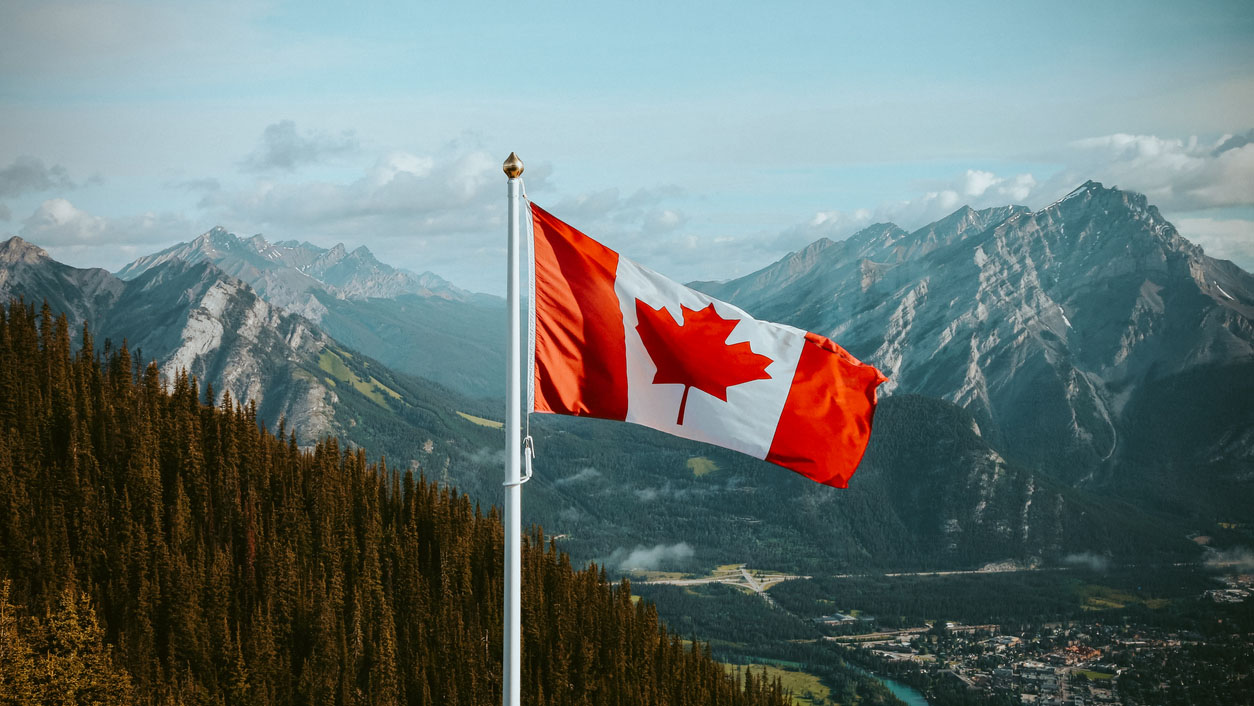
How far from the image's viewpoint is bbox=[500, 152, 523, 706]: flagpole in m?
19.0

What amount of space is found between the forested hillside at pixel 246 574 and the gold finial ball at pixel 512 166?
387 ft

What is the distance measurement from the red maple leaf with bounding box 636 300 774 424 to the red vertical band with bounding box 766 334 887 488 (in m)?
1.11

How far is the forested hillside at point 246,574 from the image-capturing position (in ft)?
436

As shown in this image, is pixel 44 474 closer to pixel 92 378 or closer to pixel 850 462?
pixel 92 378

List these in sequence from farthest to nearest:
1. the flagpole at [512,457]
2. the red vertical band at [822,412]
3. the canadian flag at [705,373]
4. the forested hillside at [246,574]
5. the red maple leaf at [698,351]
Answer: the forested hillside at [246,574], the red vertical band at [822,412], the red maple leaf at [698,351], the canadian flag at [705,373], the flagpole at [512,457]

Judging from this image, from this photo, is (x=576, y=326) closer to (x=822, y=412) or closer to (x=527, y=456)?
(x=527, y=456)

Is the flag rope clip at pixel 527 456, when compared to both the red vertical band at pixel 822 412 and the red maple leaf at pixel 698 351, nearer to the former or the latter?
the red maple leaf at pixel 698 351

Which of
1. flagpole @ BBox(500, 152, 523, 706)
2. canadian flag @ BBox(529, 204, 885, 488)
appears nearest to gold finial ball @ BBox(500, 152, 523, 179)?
flagpole @ BBox(500, 152, 523, 706)

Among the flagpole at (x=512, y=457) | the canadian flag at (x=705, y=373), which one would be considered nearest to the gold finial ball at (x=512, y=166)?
the flagpole at (x=512, y=457)

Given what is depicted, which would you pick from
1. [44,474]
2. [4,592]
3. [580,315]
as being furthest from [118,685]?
[580,315]

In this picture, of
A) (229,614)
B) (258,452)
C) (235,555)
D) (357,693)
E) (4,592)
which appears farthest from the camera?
(258,452)

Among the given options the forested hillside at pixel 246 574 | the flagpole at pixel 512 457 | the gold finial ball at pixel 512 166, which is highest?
the gold finial ball at pixel 512 166

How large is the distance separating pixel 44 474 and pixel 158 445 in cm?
1921

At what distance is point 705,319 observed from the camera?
2347cm
